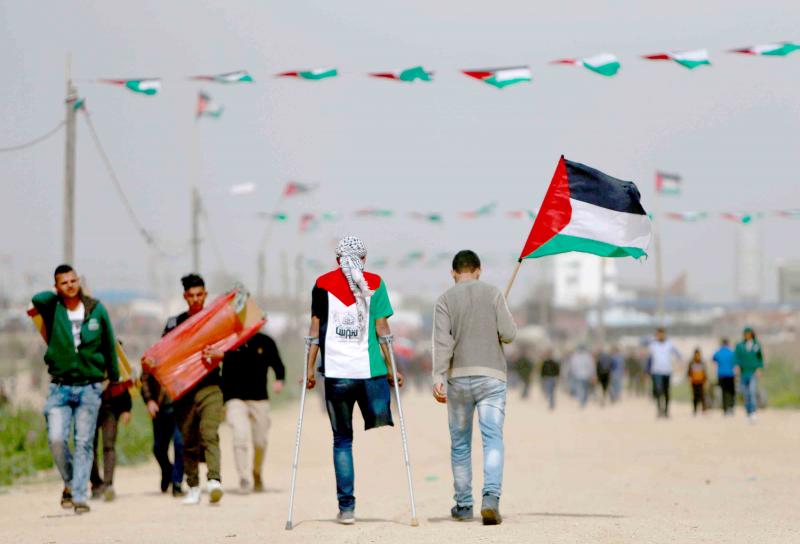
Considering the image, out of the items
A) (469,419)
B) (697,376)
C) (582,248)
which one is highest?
(582,248)

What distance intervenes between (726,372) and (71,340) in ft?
57.3

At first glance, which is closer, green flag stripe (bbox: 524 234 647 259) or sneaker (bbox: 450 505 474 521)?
sneaker (bbox: 450 505 474 521)

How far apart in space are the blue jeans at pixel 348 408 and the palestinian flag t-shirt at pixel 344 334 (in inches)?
2.5

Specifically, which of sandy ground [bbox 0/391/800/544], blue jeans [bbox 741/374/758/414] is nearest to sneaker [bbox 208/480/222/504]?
sandy ground [bbox 0/391/800/544]

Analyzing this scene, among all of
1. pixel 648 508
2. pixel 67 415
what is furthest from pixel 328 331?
pixel 648 508

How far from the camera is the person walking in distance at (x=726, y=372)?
2619 cm

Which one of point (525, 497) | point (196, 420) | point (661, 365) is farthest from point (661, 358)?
point (196, 420)

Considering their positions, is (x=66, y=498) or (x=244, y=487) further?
(x=244, y=487)

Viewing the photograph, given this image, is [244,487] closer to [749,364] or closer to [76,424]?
[76,424]

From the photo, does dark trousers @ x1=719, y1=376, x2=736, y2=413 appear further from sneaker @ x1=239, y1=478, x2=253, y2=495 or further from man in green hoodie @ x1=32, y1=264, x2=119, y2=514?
man in green hoodie @ x1=32, y1=264, x2=119, y2=514

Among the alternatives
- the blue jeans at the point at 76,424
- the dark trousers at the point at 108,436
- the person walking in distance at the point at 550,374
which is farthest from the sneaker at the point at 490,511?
the person walking in distance at the point at 550,374

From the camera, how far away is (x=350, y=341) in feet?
31.6

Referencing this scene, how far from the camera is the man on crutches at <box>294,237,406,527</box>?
31.6 ft

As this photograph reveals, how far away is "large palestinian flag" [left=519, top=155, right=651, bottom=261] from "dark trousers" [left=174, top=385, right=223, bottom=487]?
2.92 meters
